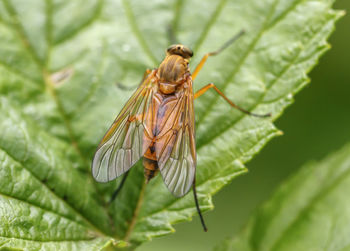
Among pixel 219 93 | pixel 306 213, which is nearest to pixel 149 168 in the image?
pixel 219 93

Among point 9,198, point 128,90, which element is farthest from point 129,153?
point 9,198

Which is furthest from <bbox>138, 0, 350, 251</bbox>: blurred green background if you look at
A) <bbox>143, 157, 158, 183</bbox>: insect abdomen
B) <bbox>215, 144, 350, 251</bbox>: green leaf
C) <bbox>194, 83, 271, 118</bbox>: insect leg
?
<bbox>143, 157, 158, 183</bbox>: insect abdomen

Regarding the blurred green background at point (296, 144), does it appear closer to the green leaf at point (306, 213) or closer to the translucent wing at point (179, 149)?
the green leaf at point (306, 213)

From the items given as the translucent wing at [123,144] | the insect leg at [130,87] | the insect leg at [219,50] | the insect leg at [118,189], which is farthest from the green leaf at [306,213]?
the insect leg at [130,87]

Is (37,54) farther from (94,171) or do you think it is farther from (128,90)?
(94,171)

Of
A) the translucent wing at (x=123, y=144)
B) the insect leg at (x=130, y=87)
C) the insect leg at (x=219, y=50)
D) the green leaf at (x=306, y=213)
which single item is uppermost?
the insect leg at (x=130, y=87)
